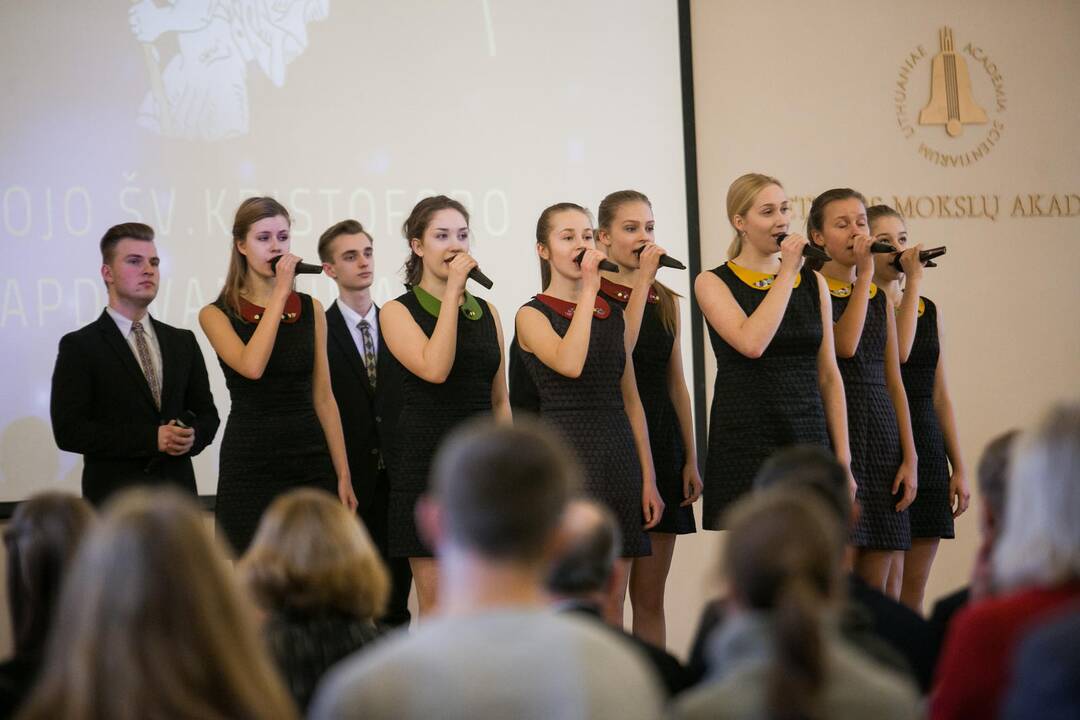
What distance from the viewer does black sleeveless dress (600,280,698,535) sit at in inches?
160

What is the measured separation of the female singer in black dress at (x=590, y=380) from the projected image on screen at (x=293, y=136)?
1225 mm

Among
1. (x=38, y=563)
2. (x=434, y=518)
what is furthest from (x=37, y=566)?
(x=434, y=518)

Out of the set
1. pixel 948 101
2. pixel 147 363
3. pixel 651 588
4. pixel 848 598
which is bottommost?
pixel 651 588

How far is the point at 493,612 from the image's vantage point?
4.61 ft

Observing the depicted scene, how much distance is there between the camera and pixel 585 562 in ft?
6.52

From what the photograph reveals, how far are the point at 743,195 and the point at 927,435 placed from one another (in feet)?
3.43

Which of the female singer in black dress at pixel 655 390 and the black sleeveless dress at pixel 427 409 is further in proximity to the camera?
the female singer in black dress at pixel 655 390

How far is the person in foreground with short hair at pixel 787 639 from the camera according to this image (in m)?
1.45

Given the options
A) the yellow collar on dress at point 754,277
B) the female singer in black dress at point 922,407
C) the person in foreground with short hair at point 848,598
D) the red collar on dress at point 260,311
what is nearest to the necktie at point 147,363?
the red collar on dress at point 260,311

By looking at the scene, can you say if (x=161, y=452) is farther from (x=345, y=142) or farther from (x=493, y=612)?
(x=493, y=612)

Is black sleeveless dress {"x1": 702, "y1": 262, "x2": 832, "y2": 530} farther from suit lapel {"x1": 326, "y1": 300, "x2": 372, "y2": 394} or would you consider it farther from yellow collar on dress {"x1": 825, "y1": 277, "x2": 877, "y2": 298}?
suit lapel {"x1": 326, "y1": 300, "x2": 372, "y2": 394}

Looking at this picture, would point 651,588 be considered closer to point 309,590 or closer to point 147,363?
point 147,363

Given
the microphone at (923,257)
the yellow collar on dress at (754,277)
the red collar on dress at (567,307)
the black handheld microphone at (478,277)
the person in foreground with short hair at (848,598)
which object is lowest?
the person in foreground with short hair at (848,598)

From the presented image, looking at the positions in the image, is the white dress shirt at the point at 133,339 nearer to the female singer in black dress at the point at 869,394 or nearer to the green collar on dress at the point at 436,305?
the green collar on dress at the point at 436,305
